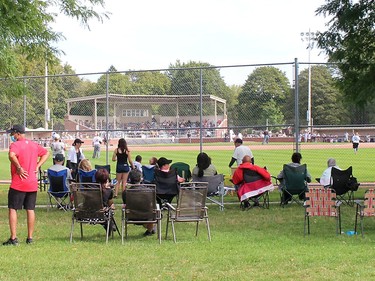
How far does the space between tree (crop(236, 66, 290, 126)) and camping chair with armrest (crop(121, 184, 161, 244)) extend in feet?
27.7

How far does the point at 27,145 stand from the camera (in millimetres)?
9344

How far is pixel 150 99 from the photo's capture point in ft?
63.4

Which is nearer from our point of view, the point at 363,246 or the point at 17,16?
the point at 363,246

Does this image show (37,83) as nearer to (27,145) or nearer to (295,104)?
(295,104)

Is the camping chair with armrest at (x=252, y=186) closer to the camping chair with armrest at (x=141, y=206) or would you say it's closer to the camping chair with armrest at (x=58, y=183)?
the camping chair with armrest at (x=58, y=183)

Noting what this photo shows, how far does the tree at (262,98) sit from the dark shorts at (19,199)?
30.0 ft

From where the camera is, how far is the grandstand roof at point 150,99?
59.7 feet

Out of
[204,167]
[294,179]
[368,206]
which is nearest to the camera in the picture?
[368,206]

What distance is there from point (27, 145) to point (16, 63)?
3.99 metres

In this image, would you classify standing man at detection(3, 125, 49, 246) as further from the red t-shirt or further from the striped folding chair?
the striped folding chair

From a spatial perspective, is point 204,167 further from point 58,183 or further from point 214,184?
point 58,183

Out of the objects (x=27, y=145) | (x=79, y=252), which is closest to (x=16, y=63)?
(x=27, y=145)

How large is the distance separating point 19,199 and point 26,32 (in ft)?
14.2

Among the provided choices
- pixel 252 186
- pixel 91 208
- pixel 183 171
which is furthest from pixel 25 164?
pixel 252 186
